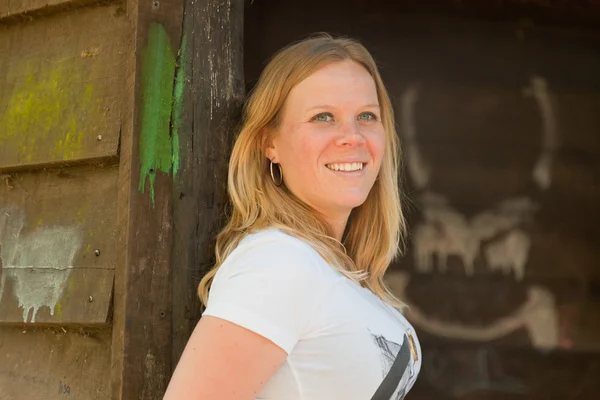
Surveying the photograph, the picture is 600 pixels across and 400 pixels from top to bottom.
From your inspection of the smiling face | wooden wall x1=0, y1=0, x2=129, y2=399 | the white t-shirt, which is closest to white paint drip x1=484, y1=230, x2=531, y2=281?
the smiling face

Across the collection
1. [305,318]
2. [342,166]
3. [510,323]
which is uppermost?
[342,166]

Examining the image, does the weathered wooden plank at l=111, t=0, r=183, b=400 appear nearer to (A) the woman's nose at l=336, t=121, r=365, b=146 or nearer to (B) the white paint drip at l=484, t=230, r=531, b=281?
(A) the woman's nose at l=336, t=121, r=365, b=146

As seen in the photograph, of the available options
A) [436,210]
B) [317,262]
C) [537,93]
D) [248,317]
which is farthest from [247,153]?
[537,93]

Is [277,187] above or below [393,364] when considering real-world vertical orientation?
above

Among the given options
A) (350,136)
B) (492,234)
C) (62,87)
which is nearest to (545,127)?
(492,234)

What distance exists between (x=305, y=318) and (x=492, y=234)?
1.88 m

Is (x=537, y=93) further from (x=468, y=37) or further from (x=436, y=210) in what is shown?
(x=436, y=210)

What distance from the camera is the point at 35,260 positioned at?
6.82ft

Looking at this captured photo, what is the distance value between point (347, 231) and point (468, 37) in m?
1.32

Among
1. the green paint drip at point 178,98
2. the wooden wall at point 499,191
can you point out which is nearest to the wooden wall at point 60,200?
the green paint drip at point 178,98

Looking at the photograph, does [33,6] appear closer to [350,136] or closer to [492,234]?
[350,136]

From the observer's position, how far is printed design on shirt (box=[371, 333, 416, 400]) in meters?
1.77

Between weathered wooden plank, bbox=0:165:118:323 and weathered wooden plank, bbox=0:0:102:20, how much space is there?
444mm

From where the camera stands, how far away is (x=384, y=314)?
1891 millimetres
